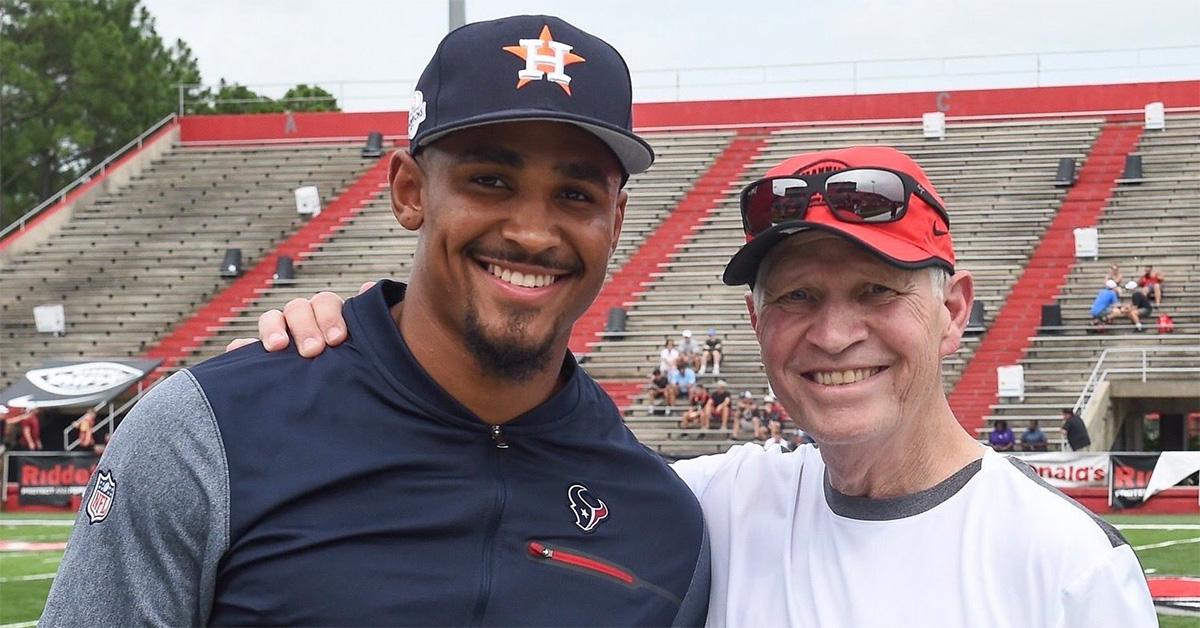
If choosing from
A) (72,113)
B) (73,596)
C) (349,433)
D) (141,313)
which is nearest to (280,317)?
(349,433)

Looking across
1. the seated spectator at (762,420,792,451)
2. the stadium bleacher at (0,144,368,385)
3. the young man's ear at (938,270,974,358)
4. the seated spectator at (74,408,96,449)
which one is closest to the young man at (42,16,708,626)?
the young man's ear at (938,270,974,358)

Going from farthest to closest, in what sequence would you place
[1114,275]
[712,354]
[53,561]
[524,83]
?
[712,354] < [1114,275] < [53,561] < [524,83]

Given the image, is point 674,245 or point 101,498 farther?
point 674,245

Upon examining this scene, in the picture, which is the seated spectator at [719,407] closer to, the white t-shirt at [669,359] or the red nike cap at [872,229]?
the white t-shirt at [669,359]

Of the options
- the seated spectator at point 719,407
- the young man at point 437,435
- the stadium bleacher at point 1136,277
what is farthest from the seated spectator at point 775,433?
the young man at point 437,435

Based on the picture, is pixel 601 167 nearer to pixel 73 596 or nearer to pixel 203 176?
pixel 73 596

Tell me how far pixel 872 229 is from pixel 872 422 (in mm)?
410

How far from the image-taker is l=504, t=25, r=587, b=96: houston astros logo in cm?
264

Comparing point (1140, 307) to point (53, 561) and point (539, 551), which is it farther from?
point (539, 551)

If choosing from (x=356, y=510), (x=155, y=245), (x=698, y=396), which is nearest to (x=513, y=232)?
(x=356, y=510)

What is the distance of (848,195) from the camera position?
2840mm

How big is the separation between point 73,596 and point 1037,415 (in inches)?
834

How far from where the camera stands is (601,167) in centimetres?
275

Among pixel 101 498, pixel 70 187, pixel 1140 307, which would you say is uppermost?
pixel 70 187
